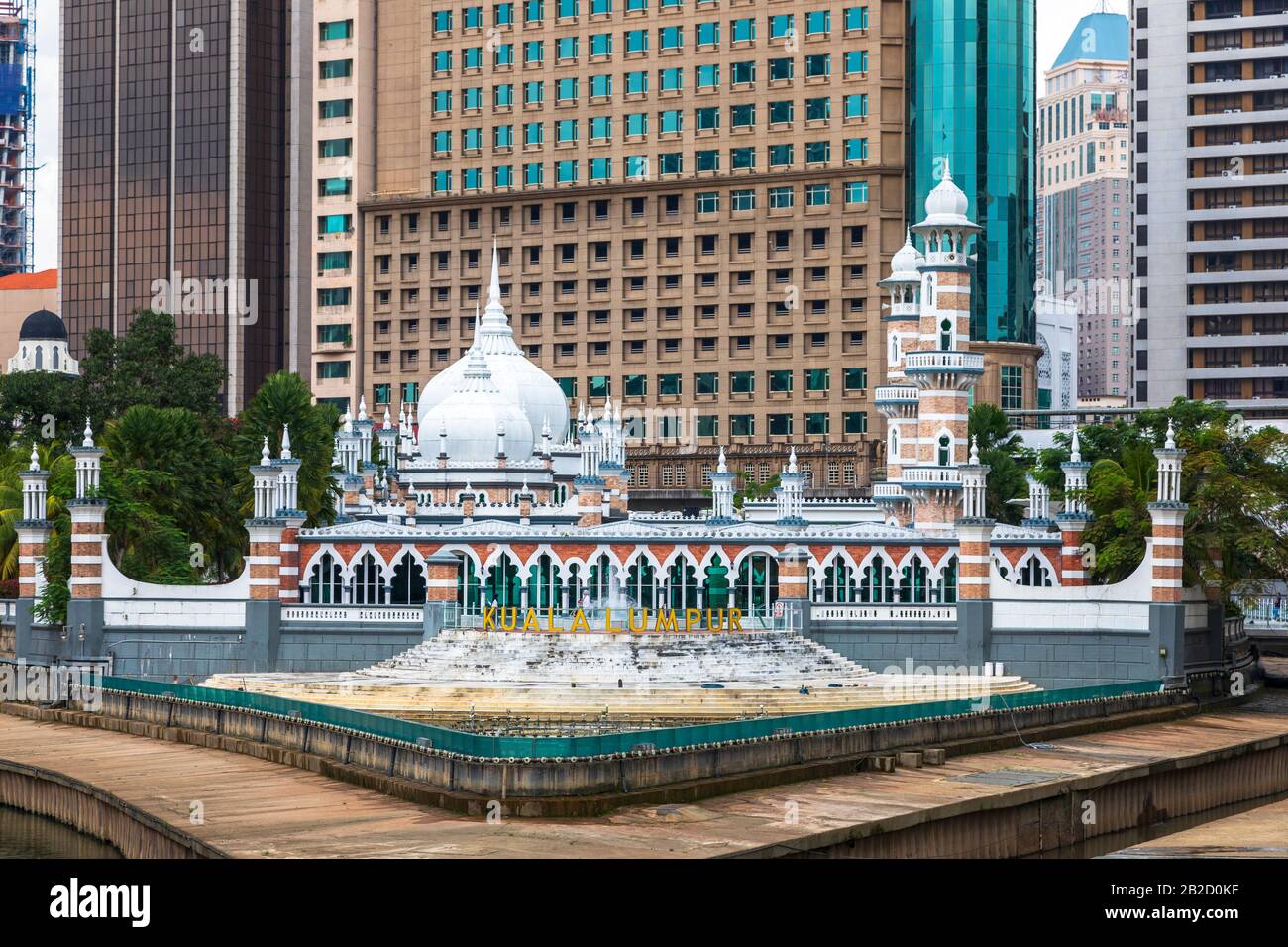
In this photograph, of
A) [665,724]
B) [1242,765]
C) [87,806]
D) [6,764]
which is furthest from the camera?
[665,724]

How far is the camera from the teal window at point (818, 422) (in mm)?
148125

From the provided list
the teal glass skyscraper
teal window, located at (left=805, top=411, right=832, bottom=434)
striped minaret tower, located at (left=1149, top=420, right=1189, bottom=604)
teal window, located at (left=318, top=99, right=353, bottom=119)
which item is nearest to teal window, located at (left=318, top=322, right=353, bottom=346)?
teal window, located at (left=318, top=99, right=353, bottom=119)

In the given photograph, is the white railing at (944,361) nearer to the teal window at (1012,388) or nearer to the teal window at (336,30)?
the teal window at (1012,388)

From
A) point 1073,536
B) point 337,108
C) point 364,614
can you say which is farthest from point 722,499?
point 337,108

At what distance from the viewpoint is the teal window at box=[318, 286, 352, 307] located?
16950cm

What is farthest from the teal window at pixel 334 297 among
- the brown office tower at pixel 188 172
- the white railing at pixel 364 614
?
the white railing at pixel 364 614

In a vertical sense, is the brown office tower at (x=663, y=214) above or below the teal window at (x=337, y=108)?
below

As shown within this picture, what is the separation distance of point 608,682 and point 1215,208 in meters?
96.4

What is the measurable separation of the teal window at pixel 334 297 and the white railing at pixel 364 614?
94.3 meters

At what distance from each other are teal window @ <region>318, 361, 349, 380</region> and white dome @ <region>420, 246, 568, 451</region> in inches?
2385

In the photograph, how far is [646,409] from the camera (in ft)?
507
